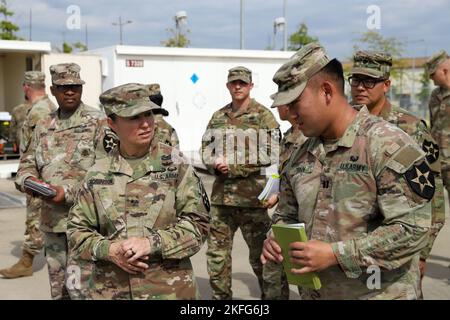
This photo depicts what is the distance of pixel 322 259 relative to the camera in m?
2.20

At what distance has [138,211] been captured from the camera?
8.96 feet

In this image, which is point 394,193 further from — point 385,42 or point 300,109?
point 385,42

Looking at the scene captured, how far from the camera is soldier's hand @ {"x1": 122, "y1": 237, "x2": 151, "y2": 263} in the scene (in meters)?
2.55

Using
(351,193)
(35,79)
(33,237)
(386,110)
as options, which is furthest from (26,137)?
(351,193)

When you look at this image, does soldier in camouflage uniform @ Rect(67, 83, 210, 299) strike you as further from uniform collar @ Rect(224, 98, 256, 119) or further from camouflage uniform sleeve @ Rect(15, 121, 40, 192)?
uniform collar @ Rect(224, 98, 256, 119)

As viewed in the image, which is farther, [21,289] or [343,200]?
[21,289]

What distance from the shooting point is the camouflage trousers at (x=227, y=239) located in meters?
5.08

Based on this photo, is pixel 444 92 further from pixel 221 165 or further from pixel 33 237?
pixel 33 237

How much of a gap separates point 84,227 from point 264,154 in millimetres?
2639

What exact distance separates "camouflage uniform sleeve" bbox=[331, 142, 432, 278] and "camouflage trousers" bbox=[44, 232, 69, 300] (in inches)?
112

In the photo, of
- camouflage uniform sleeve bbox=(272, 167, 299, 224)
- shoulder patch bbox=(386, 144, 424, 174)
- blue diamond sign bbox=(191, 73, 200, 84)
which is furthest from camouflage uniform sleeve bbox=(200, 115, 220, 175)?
blue diamond sign bbox=(191, 73, 200, 84)

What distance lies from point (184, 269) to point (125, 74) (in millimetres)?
12931

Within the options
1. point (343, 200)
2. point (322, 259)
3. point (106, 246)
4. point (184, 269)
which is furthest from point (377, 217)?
point (106, 246)

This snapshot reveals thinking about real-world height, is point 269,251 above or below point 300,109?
below
